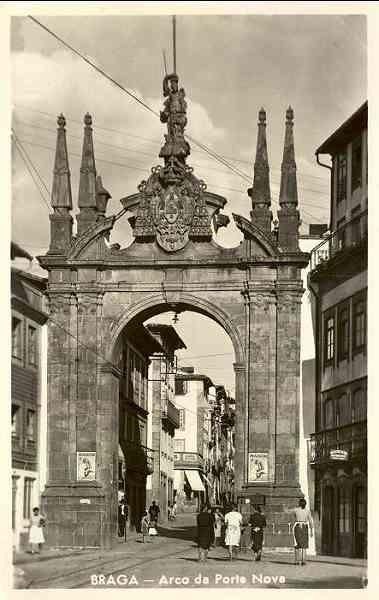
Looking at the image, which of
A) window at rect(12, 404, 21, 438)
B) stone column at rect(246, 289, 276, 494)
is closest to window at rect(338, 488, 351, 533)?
stone column at rect(246, 289, 276, 494)

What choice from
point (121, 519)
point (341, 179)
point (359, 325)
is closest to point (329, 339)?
point (341, 179)

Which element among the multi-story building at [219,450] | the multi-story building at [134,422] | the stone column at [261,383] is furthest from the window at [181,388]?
the stone column at [261,383]

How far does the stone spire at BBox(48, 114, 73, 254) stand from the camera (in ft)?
139

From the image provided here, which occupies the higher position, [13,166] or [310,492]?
[13,166]

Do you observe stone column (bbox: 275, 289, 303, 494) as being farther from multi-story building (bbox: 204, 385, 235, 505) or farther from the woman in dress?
multi-story building (bbox: 204, 385, 235, 505)

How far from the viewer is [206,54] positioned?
1363 inches

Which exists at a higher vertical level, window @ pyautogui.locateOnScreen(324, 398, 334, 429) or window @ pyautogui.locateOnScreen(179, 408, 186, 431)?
window @ pyautogui.locateOnScreen(324, 398, 334, 429)

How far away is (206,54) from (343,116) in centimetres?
392

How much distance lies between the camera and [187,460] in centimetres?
9100

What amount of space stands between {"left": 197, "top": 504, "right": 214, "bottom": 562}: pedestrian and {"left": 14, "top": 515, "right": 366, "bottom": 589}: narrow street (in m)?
0.45

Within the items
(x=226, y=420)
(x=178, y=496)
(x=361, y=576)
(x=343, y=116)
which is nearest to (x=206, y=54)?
(x=343, y=116)

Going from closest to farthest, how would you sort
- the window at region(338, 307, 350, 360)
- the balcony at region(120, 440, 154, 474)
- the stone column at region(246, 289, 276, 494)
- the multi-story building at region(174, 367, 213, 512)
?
the window at region(338, 307, 350, 360) → the stone column at region(246, 289, 276, 494) → the balcony at region(120, 440, 154, 474) → the multi-story building at region(174, 367, 213, 512)

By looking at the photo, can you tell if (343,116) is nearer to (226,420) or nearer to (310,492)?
(310,492)
